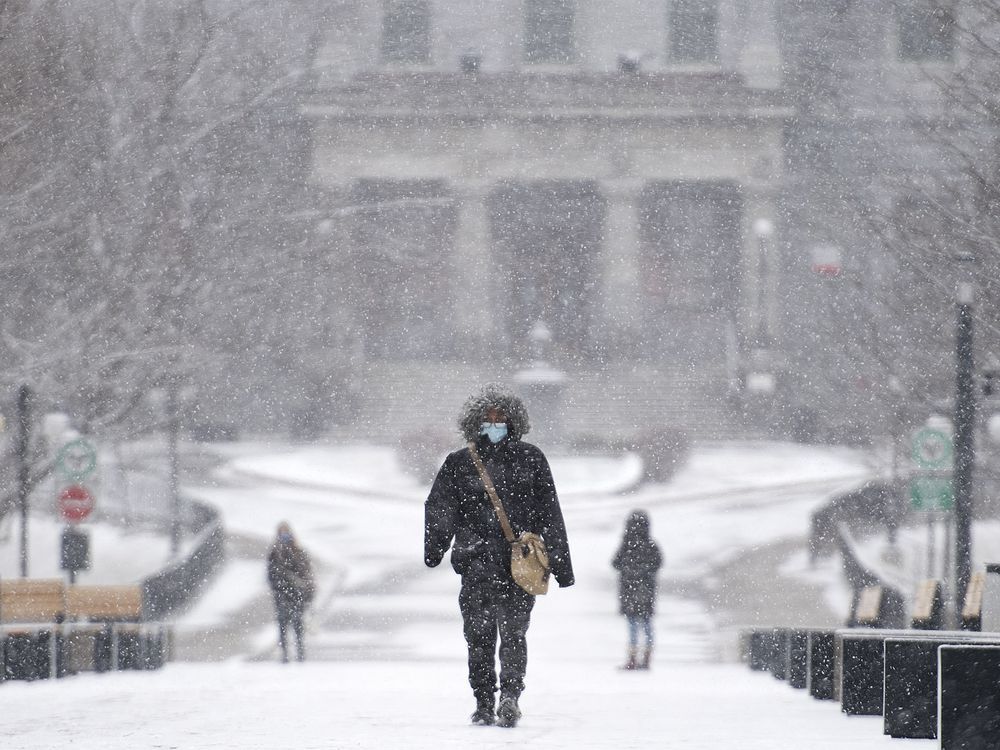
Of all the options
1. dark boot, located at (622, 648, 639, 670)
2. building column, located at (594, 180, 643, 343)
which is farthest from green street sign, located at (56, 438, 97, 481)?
building column, located at (594, 180, 643, 343)

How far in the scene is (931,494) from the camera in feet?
73.5

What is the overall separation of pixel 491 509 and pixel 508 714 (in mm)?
849

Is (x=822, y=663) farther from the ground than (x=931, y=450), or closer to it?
closer to it

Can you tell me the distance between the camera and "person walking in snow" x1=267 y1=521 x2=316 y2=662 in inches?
799

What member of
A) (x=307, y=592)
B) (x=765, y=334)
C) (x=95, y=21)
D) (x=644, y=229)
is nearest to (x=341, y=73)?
(x=644, y=229)

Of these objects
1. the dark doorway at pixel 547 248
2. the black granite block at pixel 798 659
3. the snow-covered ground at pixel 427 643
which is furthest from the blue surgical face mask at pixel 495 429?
the dark doorway at pixel 547 248

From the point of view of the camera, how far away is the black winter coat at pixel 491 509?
8.57 metres

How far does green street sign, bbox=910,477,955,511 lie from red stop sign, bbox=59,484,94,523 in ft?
30.0

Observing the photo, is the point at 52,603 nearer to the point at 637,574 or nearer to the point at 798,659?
the point at 637,574

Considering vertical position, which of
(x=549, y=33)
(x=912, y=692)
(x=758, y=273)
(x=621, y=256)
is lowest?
(x=912, y=692)

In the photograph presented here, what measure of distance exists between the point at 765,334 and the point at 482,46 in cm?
1708

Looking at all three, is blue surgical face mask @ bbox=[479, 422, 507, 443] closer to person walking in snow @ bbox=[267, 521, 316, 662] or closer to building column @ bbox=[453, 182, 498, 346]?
person walking in snow @ bbox=[267, 521, 316, 662]

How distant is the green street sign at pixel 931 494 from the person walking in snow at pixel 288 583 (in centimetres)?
674

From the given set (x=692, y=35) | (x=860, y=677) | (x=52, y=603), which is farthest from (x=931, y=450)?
(x=692, y=35)
